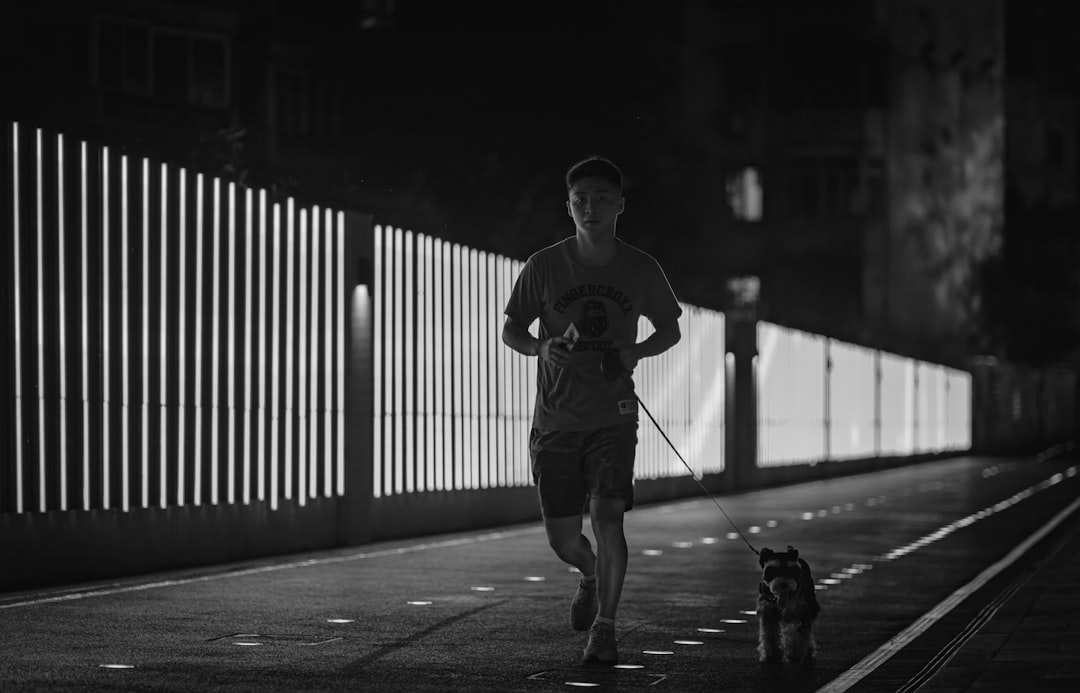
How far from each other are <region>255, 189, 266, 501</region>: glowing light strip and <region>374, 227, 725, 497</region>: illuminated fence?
82.9 inches

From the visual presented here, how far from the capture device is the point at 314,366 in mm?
16406

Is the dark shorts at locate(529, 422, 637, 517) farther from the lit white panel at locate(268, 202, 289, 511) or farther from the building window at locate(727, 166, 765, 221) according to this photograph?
the building window at locate(727, 166, 765, 221)

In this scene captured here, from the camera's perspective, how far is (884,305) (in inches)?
2461

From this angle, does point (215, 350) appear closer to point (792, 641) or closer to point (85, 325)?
point (85, 325)

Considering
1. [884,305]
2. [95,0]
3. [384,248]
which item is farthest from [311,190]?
[884,305]

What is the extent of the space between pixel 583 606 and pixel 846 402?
33.4m

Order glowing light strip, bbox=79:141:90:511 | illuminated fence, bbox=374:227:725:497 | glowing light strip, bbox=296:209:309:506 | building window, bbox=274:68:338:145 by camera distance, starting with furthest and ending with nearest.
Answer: building window, bbox=274:68:338:145 → illuminated fence, bbox=374:227:725:497 → glowing light strip, bbox=296:209:309:506 → glowing light strip, bbox=79:141:90:511

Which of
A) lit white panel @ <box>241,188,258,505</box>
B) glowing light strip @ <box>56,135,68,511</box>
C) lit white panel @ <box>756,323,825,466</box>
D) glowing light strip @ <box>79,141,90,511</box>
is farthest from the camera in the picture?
lit white panel @ <box>756,323,825,466</box>

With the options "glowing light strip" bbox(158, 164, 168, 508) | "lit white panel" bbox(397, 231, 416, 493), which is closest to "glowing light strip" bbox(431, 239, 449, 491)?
"lit white panel" bbox(397, 231, 416, 493)

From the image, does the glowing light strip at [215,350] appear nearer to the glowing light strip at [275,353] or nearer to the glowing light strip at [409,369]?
the glowing light strip at [275,353]

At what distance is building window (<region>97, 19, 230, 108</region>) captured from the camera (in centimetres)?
3953

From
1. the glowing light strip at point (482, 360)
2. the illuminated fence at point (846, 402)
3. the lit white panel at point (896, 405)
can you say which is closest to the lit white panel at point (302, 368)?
the glowing light strip at point (482, 360)

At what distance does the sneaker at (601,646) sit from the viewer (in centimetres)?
841

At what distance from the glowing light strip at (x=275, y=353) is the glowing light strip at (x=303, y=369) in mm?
369
